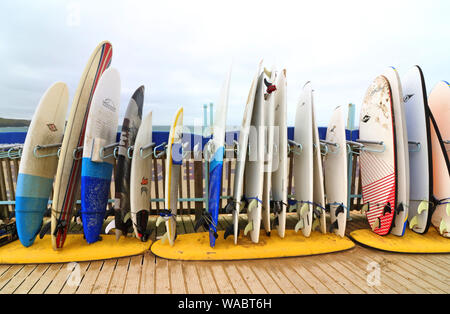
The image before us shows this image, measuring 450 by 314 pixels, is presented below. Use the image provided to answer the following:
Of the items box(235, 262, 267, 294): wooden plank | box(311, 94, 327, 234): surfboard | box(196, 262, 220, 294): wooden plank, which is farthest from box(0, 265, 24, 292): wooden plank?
box(311, 94, 327, 234): surfboard

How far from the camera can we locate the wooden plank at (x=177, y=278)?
1821 millimetres

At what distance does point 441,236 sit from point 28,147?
4.26 m

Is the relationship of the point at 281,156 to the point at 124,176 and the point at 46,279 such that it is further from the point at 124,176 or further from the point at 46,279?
the point at 46,279

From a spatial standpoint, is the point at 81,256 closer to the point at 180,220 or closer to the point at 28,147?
the point at 28,147

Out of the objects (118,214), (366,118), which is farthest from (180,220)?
(366,118)

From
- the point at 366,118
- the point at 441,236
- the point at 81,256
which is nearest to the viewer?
the point at 81,256

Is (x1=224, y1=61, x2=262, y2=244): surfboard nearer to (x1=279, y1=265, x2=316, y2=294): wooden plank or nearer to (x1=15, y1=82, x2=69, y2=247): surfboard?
(x1=279, y1=265, x2=316, y2=294): wooden plank

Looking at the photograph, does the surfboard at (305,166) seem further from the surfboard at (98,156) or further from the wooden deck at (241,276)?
the surfboard at (98,156)

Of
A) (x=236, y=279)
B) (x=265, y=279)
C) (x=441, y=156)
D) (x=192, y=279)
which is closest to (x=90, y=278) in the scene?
(x=192, y=279)

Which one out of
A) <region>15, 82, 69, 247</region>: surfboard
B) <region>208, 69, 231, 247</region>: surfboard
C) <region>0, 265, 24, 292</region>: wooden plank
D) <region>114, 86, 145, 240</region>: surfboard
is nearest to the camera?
<region>0, 265, 24, 292</region>: wooden plank

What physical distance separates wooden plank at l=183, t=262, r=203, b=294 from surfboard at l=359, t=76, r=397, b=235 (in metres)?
2.01

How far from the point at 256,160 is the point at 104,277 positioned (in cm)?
160

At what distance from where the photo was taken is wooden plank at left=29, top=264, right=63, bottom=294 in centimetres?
184

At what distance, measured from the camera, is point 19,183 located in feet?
7.76
